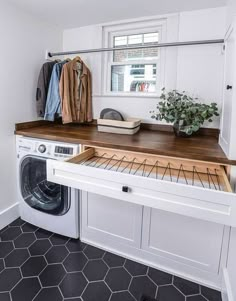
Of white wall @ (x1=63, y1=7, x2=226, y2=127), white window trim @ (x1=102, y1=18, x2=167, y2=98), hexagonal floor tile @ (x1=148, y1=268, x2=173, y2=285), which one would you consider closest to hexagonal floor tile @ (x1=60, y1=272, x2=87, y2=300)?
hexagonal floor tile @ (x1=148, y1=268, x2=173, y2=285)

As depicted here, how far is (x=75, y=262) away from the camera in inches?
64.4

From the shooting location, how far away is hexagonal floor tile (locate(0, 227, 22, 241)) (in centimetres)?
187

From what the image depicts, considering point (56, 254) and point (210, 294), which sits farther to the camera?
point (56, 254)

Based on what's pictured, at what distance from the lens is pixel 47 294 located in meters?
1.36

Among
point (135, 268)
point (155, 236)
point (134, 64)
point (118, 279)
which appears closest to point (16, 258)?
point (118, 279)

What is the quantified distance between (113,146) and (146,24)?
1343mm

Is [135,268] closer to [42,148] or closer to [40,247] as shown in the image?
[40,247]

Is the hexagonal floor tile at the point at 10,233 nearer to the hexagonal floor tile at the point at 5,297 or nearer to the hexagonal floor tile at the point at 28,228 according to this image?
the hexagonal floor tile at the point at 28,228

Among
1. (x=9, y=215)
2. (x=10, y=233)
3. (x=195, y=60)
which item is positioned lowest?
(x=10, y=233)

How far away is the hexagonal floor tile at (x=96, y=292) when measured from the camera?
1348mm

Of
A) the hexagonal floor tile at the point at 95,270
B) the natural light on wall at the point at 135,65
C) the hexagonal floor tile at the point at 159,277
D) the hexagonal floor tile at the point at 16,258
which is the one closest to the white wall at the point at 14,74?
the hexagonal floor tile at the point at 16,258

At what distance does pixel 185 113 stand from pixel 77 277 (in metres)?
1.44

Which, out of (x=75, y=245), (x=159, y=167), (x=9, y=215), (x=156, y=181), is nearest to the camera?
(x=156, y=181)

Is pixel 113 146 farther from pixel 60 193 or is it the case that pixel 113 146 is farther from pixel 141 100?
pixel 141 100
